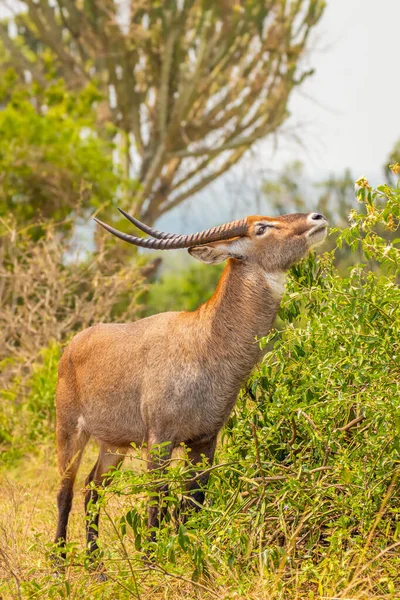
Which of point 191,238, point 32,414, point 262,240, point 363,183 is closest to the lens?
point 363,183

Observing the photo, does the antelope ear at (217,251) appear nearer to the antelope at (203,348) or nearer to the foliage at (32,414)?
the antelope at (203,348)

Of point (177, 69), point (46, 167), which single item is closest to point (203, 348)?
point (46, 167)

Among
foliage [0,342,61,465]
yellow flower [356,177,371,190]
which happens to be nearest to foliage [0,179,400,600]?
yellow flower [356,177,371,190]

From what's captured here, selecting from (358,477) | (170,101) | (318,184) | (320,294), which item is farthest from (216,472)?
(318,184)

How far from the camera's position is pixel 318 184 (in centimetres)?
3278

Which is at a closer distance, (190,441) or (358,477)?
(358,477)

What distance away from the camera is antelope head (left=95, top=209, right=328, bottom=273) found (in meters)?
5.02

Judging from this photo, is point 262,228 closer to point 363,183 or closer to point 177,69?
point 363,183

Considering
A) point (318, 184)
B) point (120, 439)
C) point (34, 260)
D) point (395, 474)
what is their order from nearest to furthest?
point (395, 474), point (120, 439), point (34, 260), point (318, 184)

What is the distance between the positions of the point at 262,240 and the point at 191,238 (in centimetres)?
39

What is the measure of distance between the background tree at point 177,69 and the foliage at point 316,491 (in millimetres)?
16328

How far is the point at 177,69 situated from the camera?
21344 mm

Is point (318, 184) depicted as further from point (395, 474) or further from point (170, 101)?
point (395, 474)

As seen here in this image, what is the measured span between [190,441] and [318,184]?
28.5 meters
